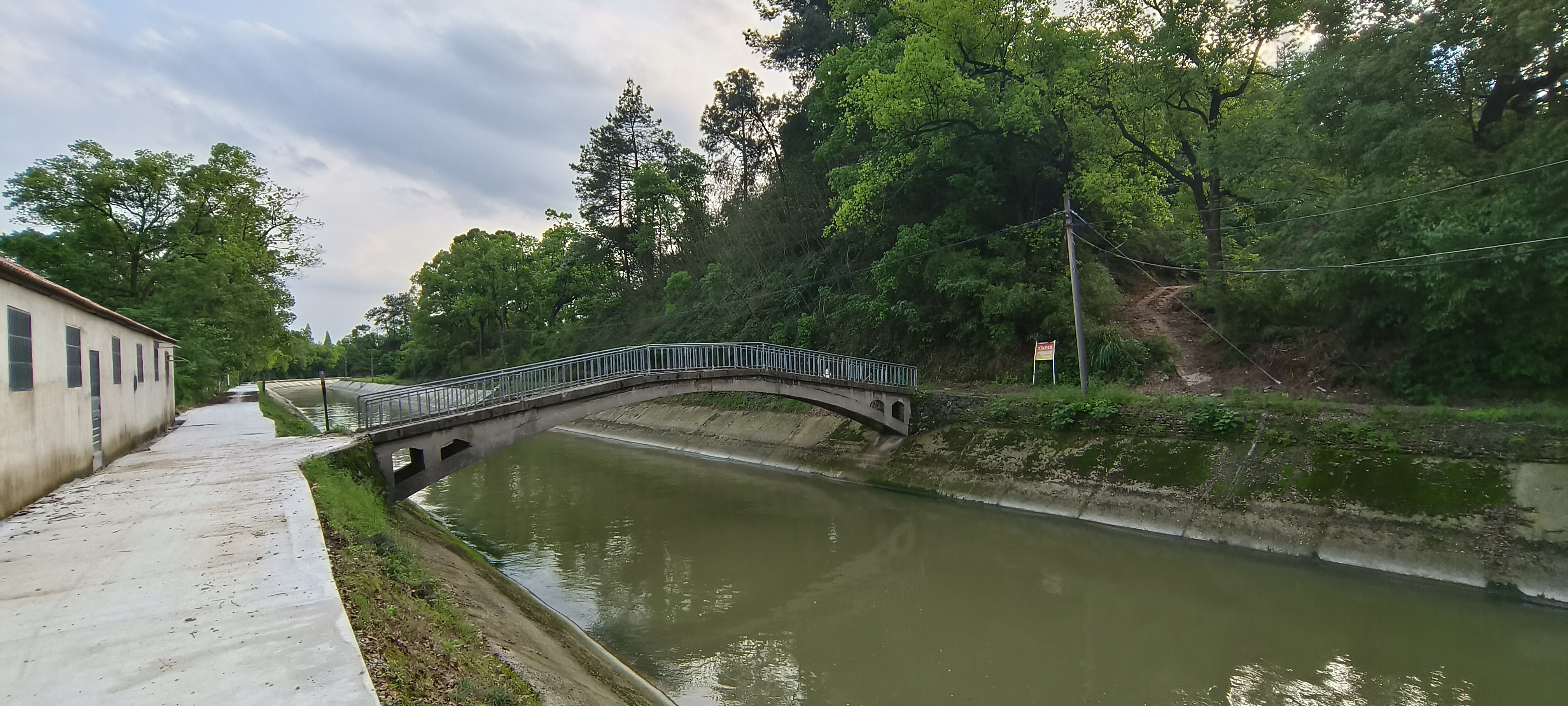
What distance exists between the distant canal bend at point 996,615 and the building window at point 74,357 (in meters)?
6.87

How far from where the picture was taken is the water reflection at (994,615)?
788 centimetres

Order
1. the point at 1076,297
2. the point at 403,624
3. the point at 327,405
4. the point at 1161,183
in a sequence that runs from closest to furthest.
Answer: the point at 403,624
the point at 1076,297
the point at 1161,183
the point at 327,405

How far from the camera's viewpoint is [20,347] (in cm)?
812

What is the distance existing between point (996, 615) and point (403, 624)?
7.99 meters

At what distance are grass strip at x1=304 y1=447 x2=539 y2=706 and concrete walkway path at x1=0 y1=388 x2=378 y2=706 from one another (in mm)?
199

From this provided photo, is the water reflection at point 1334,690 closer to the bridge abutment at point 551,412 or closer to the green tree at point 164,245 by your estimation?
the bridge abutment at point 551,412

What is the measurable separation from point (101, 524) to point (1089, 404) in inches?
702

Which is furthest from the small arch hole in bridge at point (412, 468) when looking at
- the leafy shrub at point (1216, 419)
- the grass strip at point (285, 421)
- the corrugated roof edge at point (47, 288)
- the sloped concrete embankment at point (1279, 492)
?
the leafy shrub at point (1216, 419)

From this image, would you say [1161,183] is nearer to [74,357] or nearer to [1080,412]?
[1080,412]

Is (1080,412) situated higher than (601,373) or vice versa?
(601,373)

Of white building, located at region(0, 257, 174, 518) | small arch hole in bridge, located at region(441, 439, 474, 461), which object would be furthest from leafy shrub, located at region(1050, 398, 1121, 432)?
white building, located at region(0, 257, 174, 518)

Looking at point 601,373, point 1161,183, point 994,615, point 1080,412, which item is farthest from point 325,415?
point 1161,183

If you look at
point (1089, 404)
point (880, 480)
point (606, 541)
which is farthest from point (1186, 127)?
point (606, 541)

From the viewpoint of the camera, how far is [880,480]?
1945cm
